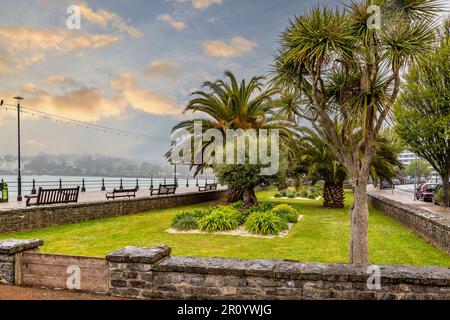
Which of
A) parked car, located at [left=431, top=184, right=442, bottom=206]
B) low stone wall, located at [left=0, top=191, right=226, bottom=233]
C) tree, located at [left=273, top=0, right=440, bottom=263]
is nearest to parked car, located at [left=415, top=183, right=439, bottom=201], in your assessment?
parked car, located at [left=431, top=184, right=442, bottom=206]

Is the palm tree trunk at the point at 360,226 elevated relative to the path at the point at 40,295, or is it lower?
elevated

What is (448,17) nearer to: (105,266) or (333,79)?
(333,79)

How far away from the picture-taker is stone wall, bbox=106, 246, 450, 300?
14.3 ft

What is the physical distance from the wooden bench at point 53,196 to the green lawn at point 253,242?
5.96 ft

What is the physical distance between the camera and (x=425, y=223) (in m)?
11.1

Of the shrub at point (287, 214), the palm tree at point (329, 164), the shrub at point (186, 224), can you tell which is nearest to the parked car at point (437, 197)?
the palm tree at point (329, 164)

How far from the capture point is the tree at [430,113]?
19.9 m

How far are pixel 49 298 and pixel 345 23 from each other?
7.31 metres

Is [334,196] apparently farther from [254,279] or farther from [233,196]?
[254,279]

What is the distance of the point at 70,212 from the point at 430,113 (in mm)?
21950

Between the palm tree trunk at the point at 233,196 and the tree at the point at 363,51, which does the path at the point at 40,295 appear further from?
the palm tree trunk at the point at 233,196

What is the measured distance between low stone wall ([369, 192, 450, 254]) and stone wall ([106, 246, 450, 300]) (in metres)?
5.88
